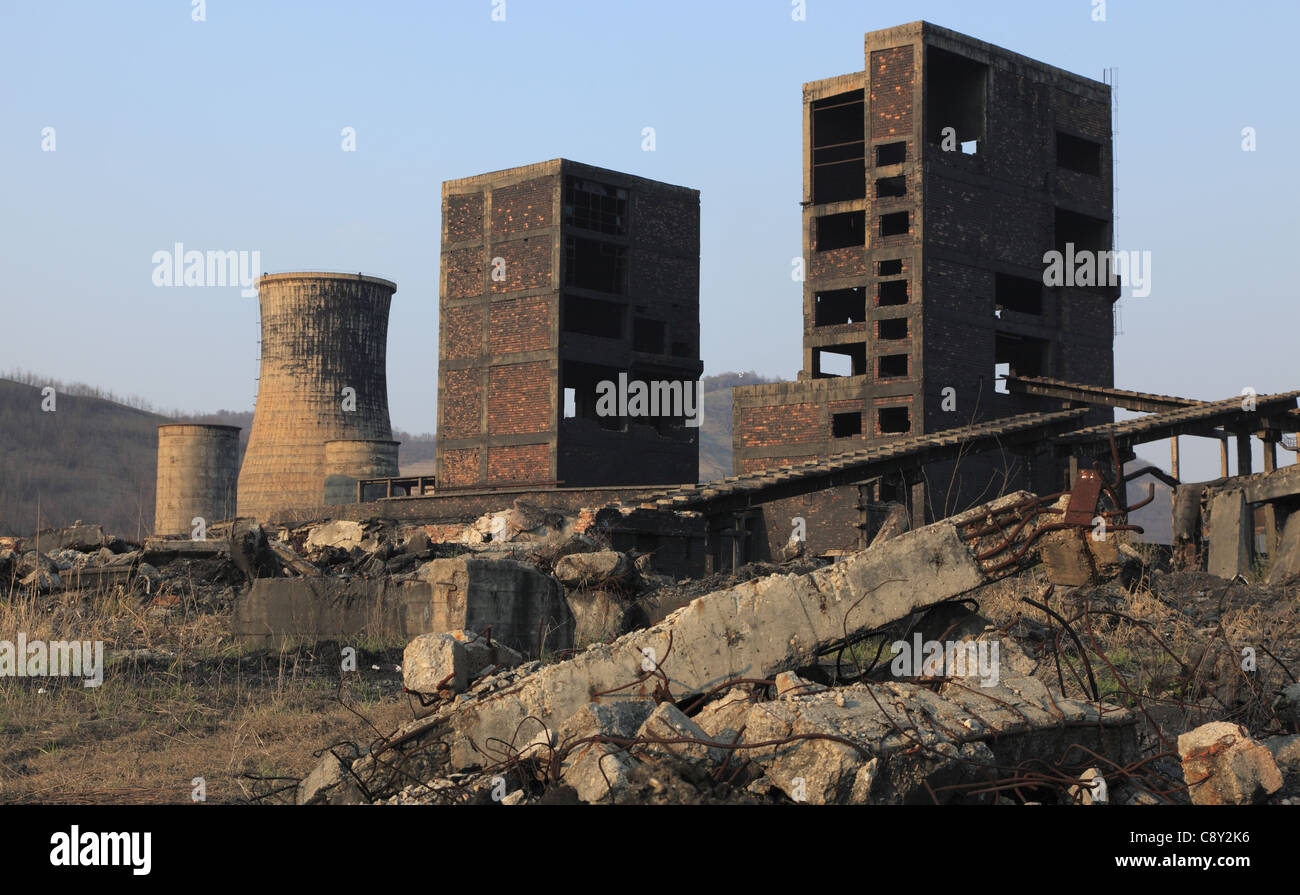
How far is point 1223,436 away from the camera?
89.5ft

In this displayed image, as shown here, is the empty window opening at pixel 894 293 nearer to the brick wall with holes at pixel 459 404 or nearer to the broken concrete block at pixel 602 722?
the brick wall with holes at pixel 459 404

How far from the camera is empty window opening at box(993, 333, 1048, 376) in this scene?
106 ft

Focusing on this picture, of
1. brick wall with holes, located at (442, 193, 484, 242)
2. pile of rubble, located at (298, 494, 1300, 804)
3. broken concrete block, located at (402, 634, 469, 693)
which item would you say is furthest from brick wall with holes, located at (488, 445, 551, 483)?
broken concrete block, located at (402, 634, 469, 693)

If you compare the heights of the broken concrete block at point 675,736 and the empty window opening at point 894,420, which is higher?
the empty window opening at point 894,420

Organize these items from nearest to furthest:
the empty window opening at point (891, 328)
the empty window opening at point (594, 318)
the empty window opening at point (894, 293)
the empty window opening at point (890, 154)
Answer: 1. the empty window opening at point (891, 328)
2. the empty window opening at point (890, 154)
3. the empty window opening at point (894, 293)
4. the empty window opening at point (594, 318)

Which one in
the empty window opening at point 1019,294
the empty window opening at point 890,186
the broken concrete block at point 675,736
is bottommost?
the broken concrete block at point 675,736

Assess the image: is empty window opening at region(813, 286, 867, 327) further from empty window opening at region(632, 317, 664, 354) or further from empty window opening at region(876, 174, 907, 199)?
empty window opening at region(632, 317, 664, 354)

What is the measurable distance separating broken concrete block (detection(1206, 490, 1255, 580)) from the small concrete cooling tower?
30417 mm

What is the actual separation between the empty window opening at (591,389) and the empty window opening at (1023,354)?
35.1 ft

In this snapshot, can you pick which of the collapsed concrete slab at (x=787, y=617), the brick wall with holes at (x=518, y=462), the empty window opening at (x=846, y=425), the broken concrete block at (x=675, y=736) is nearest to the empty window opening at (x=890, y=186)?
the empty window opening at (x=846, y=425)

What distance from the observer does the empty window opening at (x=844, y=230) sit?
33.6 m

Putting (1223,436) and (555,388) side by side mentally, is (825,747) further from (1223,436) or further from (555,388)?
(555,388)
